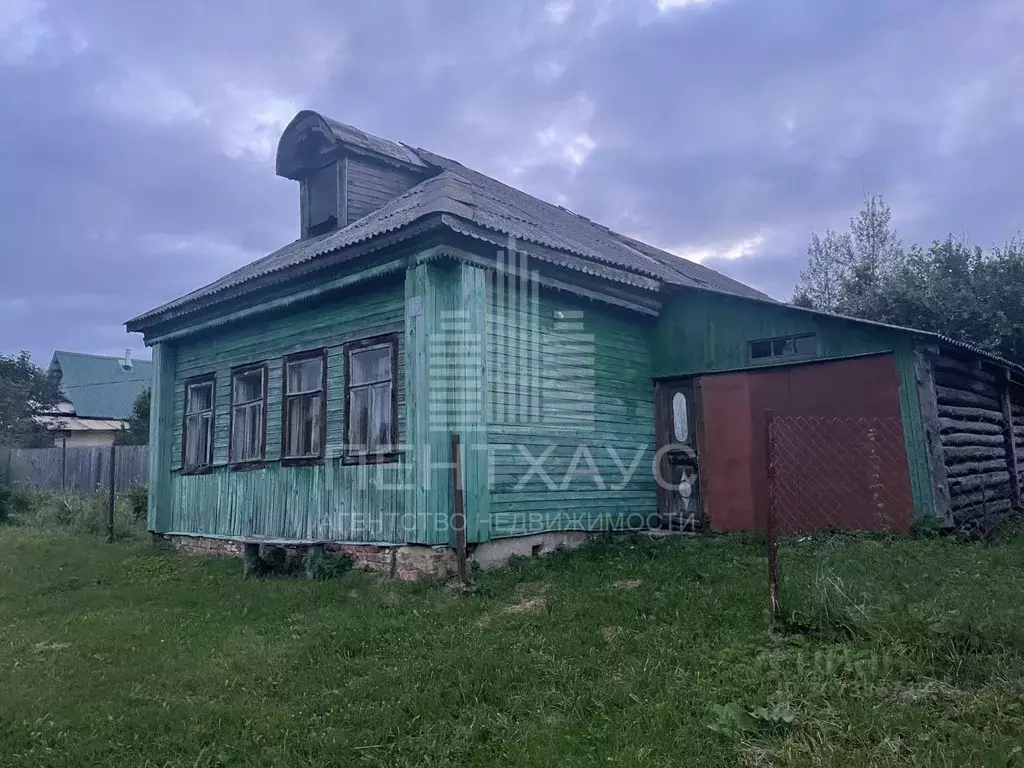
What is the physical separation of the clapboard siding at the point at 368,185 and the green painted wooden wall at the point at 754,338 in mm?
4708

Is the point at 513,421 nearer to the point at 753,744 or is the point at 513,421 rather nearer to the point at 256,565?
the point at 256,565

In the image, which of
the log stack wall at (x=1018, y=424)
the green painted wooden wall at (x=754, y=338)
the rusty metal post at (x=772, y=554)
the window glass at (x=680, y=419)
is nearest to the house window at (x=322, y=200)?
the green painted wooden wall at (x=754, y=338)

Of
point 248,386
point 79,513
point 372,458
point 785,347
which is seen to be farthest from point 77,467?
point 785,347

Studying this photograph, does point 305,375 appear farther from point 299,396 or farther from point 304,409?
point 304,409

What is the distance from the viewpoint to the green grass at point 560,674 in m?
3.55

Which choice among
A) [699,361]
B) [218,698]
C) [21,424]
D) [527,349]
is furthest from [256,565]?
Answer: [21,424]

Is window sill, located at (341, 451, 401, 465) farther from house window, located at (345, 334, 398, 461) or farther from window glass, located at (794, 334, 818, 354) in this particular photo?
window glass, located at (794, 334, 818, 354)

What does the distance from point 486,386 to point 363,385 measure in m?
1.69

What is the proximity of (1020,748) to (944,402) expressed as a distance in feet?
23.5

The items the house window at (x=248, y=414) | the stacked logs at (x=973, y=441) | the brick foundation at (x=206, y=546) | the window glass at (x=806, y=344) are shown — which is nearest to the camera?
the stacked logs at (x=973, y=441)

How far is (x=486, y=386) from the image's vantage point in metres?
8.30

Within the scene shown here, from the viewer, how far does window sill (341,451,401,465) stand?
8.39 m

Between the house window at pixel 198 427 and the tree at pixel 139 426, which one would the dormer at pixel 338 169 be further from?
the tree at pixel 139 426

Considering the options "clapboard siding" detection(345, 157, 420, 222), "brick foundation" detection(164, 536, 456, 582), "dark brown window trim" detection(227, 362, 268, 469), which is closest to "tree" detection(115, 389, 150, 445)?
"dark brown window trim" detection(227, 362, 268, 469)
